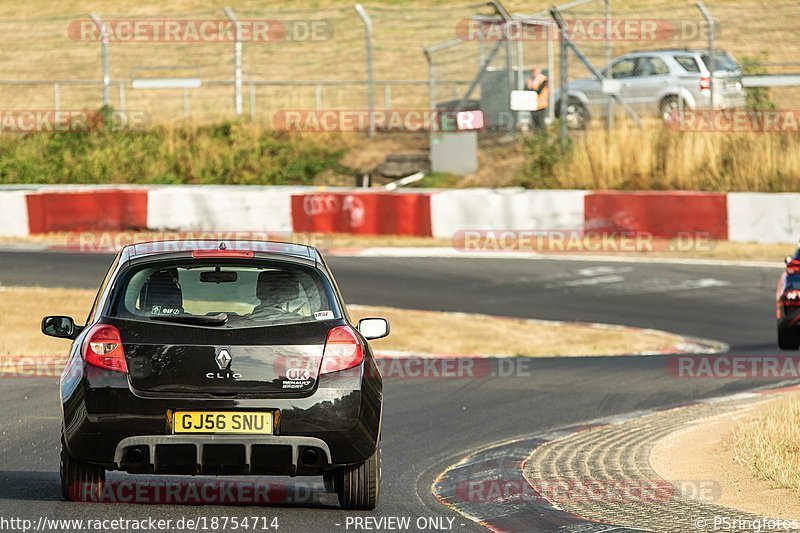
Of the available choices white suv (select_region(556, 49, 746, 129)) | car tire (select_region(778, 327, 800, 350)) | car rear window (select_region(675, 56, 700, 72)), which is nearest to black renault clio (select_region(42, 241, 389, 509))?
car tire (select_region(778, 327, 800, 350))

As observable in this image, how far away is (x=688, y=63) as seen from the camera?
31.0 m

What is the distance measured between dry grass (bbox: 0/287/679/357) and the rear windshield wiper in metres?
8.48

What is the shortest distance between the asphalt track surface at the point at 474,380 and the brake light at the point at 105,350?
75 cm

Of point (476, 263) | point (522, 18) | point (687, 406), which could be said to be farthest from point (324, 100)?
point (687, 406)

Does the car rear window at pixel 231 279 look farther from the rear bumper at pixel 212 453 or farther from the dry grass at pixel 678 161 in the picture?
the dry grass at pixel 678 161

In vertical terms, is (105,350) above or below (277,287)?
below

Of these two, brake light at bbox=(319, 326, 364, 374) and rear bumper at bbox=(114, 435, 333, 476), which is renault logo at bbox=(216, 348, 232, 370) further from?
brake light at bbox=(319, 326, 364, 374)

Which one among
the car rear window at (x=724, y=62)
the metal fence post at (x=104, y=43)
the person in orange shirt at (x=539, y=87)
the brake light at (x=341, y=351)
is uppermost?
the metal fence post at (x=104, y=43)

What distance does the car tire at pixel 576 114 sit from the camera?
30.8 m

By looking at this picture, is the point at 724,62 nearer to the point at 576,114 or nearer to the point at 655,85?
the point at 655,85

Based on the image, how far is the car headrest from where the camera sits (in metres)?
7.35

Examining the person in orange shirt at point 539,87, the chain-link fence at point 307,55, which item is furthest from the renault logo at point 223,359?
the chain-link fence at point 307,55

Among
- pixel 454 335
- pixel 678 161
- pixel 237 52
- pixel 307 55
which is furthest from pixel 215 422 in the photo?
pixel 307 55

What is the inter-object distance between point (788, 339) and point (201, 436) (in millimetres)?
9572
